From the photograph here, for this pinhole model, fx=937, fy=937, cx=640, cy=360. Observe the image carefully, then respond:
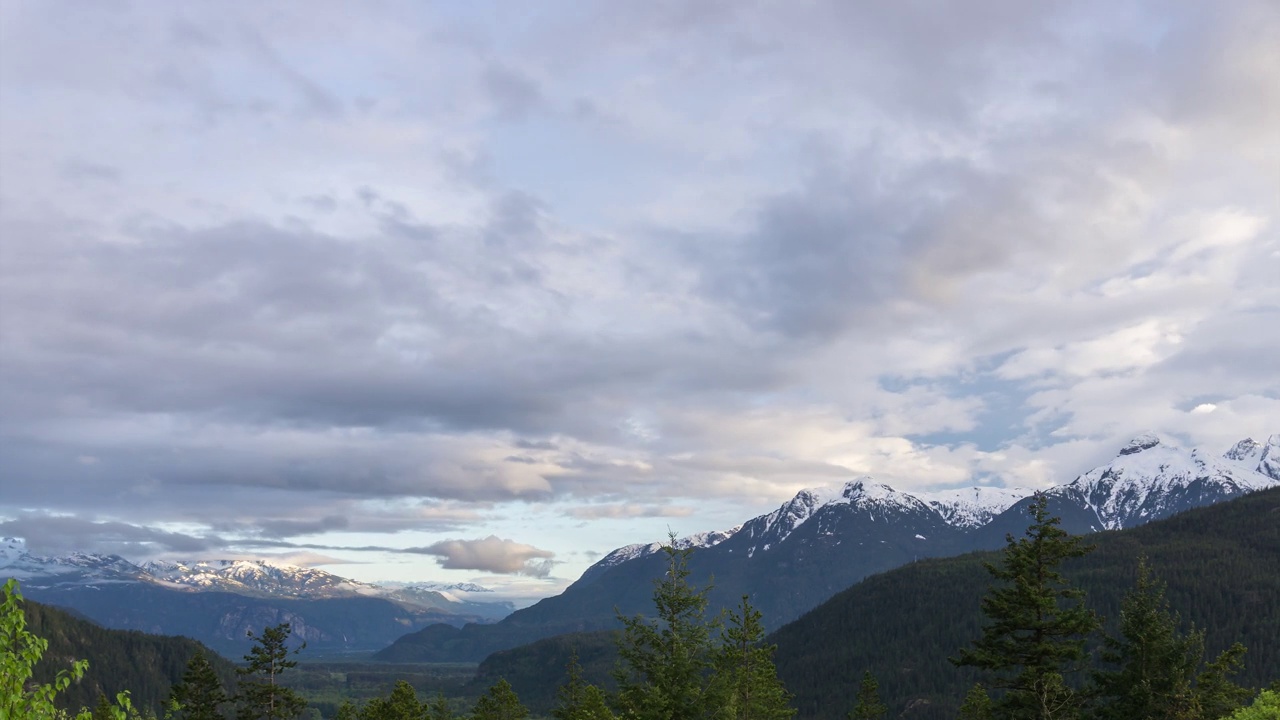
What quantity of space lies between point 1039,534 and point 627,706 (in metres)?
25.7

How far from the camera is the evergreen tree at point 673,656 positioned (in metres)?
51.0

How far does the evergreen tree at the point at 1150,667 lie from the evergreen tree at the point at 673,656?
844 inches

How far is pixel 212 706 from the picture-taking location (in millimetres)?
93000

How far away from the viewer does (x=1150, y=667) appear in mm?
50781

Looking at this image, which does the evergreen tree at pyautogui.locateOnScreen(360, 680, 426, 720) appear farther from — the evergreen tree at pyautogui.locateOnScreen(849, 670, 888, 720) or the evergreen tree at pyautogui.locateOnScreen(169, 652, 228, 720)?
the evergreen tree at pyautogui.locateOnScreen(849, 670, 888, 720)

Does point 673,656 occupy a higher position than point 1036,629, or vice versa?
point 1036,629

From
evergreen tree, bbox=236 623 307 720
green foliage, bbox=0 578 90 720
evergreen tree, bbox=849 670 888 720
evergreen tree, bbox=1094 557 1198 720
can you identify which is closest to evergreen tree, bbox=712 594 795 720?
evergreen tree, bbox=1094 557 1198 720

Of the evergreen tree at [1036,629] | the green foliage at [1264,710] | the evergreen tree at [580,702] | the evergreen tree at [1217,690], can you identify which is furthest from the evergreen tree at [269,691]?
the green foliage at [1264,710]

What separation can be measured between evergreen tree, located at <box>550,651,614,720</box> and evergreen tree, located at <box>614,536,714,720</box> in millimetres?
4972

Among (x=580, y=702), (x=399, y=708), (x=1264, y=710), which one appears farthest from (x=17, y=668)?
(x=399, y=708)

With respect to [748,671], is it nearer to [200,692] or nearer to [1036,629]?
[1036,629]

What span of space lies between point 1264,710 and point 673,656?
1085 inches

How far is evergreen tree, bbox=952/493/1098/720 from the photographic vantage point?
4678 cm

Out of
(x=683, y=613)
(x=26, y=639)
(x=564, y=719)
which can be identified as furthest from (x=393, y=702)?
(x=26, y=639)
